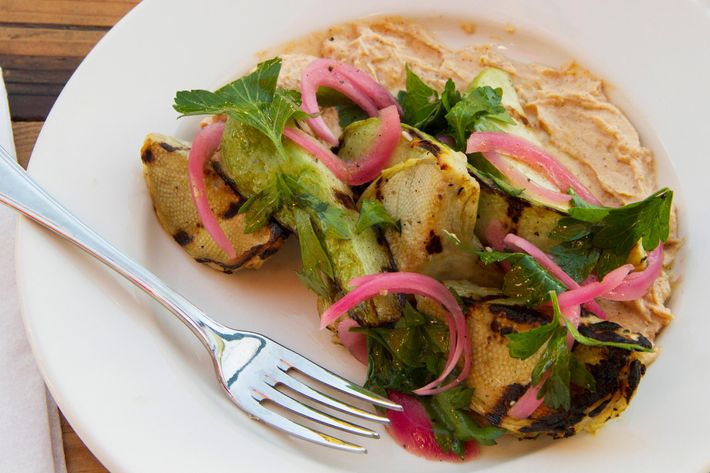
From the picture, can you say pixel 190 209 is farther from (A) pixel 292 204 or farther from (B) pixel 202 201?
(A) pixel 292 204

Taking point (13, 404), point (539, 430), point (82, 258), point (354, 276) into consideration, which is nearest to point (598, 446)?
point (539, 430)

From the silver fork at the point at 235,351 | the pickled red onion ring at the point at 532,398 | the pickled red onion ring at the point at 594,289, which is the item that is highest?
the pickled red onion ring at the point at 594,289

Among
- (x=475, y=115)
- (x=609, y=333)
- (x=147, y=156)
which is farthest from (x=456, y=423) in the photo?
(x=147, y=156)

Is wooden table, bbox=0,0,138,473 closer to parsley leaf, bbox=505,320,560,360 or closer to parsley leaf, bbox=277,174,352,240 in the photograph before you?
parsley leaf, bbox=277,174,352,240

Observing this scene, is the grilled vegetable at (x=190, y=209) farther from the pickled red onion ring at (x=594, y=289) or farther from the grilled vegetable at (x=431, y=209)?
the pickled red onion ring at (x=594, y=289)

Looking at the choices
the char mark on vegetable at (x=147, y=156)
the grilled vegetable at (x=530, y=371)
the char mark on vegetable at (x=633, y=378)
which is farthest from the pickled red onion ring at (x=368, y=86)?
the char mark on vegetable at (x=633, y=378)

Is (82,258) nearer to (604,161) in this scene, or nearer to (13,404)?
(13,404)
